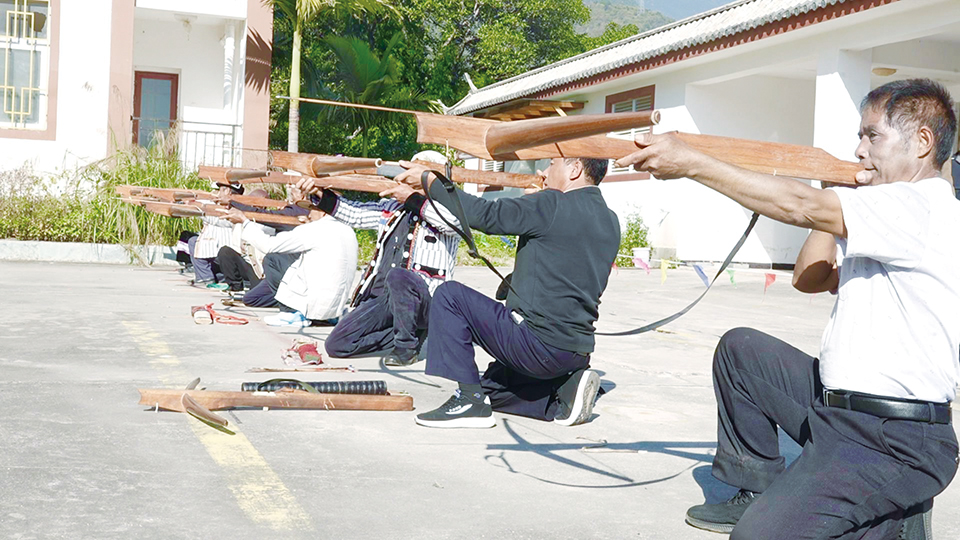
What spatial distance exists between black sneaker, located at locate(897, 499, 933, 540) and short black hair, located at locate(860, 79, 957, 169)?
1.07 meters

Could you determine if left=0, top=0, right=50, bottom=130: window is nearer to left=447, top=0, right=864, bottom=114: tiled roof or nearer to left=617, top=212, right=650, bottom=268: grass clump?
left=447, top=0, right=864, bottom=114: tiled roof

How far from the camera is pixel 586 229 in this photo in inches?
202

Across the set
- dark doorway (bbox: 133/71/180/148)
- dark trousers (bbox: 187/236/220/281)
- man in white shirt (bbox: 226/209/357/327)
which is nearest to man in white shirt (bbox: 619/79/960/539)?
man in white shirt (bbox: 226/209/357/327)

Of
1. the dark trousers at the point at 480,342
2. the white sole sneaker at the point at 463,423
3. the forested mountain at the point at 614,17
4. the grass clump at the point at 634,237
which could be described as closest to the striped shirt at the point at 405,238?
the dark trousers at the point at 480,342

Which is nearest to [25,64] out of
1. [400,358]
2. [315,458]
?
[400,358]

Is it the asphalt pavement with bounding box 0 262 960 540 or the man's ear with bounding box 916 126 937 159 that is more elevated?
the man's ear with bounding box 916 126 937 159

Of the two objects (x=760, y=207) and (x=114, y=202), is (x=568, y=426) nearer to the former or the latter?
(x=760, y=207)

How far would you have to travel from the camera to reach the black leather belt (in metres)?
3.00

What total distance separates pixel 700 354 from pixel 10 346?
5.24 meters

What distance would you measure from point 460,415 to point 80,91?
1424 cm

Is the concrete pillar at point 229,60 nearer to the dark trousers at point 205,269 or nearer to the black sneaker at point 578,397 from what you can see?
the dark trousers at point 205,269

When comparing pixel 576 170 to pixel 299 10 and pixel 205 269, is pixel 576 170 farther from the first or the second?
pixel 299 10

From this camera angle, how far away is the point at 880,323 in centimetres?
302

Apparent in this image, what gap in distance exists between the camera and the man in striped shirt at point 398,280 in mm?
7086
